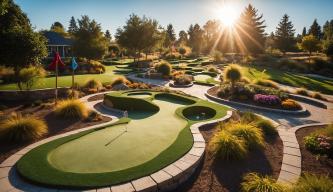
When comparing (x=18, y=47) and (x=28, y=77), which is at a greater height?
(x=18, y=47)

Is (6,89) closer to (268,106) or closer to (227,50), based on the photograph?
(268,106)

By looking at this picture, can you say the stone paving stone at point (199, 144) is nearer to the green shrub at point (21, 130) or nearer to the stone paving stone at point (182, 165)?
the stone paving stone at point (182, 165)

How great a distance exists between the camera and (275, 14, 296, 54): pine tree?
60.7m

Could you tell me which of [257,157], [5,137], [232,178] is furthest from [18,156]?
[257,157]

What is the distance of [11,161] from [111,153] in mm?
2800

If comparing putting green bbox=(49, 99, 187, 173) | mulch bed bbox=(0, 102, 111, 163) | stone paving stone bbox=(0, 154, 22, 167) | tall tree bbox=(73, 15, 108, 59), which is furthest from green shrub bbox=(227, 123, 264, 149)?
tall tree bbox=(73, 15, 108, 59)

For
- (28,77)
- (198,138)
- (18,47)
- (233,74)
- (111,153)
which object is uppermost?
(18,47)

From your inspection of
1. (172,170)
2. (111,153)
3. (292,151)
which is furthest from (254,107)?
(111,153)

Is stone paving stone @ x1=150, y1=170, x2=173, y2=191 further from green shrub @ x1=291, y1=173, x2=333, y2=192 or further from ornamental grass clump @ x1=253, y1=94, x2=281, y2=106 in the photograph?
ornamental grass clump @ x1=253, y1=94, x2=281, y2=106

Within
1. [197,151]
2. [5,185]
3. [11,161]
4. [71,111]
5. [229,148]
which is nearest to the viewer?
[5,185]

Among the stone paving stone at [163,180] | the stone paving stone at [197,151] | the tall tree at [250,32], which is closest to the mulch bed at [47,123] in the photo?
the stone paving stone at [163,180]

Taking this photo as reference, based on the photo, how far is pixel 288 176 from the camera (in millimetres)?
6293

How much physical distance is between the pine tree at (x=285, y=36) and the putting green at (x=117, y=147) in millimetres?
59570

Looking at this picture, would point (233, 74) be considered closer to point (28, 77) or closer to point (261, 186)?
point (261, 186)
